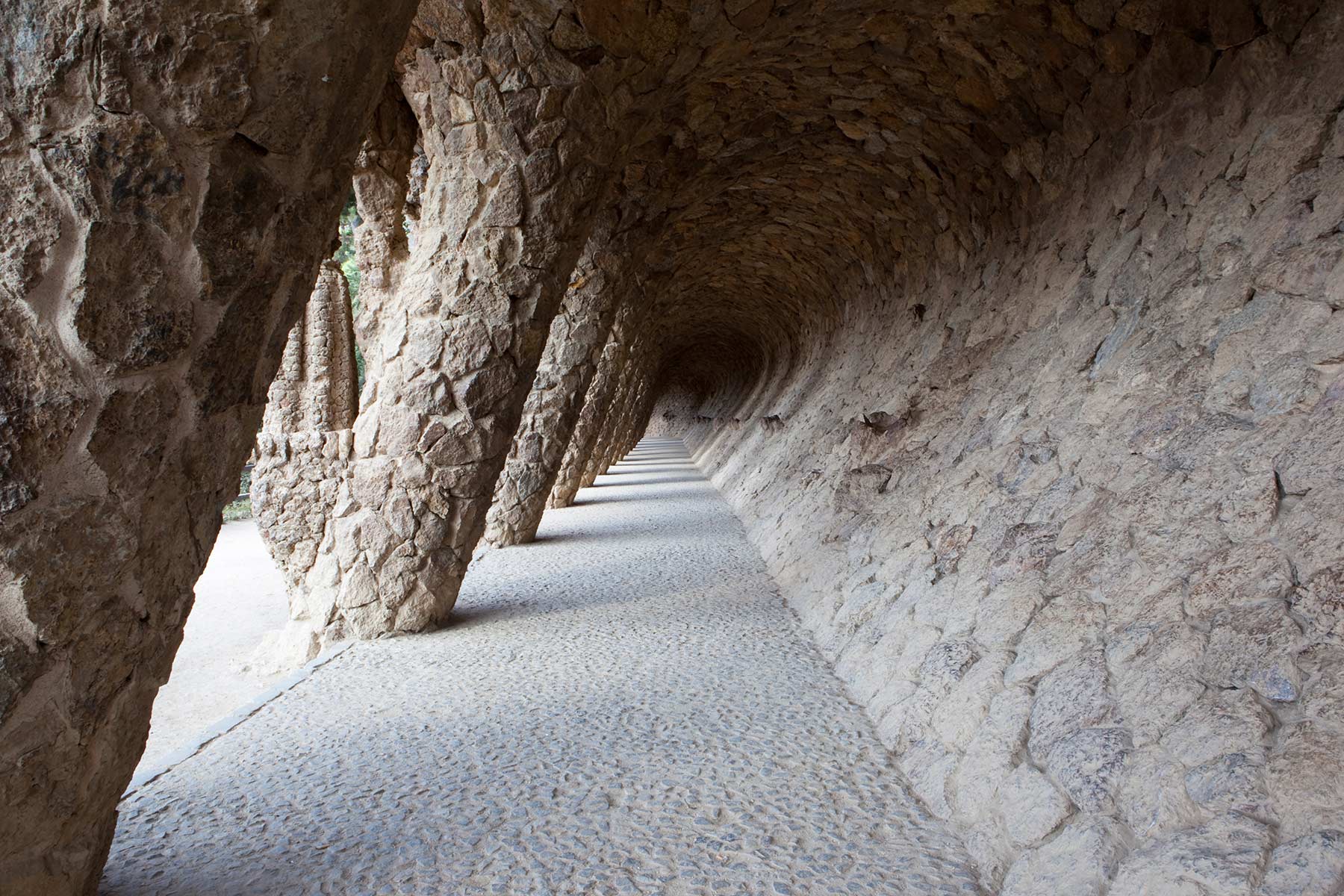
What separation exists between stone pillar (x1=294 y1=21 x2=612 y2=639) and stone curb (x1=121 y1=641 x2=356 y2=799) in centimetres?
41

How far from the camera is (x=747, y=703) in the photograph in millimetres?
3332

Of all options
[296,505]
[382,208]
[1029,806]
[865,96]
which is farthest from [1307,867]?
[382,208]

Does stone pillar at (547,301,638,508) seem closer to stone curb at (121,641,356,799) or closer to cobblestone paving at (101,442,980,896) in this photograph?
cobblestone paving at (101,442,980,896)

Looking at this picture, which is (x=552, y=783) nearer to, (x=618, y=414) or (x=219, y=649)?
(x=219, y=649)

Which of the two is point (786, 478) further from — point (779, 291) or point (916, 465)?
point (779, 291)

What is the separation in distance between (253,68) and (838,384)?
23.8 ft

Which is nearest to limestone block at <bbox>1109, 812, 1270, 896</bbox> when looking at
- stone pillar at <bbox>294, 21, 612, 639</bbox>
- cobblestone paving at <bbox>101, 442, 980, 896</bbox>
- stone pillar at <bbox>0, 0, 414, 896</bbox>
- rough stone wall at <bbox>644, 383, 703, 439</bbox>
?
cobblestone paving at <bbox>101, 442, 980, 896</bbox>

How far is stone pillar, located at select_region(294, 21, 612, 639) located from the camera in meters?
4.22

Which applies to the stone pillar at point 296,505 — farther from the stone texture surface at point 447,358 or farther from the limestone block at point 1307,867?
the limestone block at point 1307,867

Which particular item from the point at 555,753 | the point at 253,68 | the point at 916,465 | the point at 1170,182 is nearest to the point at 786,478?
the point at 916,465

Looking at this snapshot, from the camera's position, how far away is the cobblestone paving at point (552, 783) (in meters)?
2.12

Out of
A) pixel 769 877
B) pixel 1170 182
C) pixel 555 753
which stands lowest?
pixel 555 753

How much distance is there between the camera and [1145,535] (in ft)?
7.94

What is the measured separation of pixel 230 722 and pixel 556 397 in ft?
14.1
